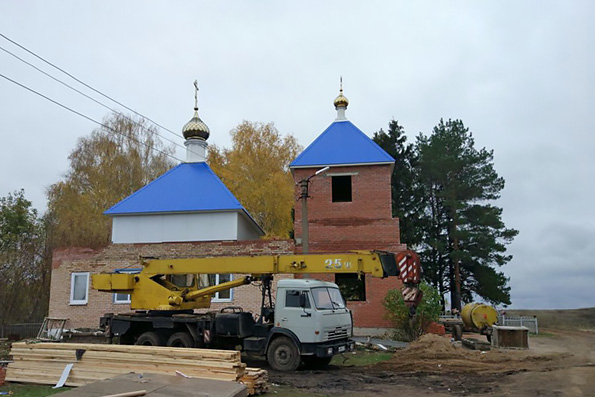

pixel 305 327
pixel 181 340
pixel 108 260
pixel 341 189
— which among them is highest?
pixel 341 189

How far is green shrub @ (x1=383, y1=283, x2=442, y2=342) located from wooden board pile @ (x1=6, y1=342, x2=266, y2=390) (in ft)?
37.7

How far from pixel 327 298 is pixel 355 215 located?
969 cm

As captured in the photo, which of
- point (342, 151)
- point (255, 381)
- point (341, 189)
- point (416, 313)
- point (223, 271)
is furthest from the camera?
point (341, 189)

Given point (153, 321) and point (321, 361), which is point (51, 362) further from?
point (321, 361)

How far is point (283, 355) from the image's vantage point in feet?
44.2

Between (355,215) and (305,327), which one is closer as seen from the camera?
(305,327)

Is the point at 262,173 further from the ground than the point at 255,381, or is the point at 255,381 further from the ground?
the point at 262,173

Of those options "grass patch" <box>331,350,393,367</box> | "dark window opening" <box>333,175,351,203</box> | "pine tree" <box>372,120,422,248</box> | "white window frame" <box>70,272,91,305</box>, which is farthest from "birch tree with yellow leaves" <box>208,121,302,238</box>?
"grass patch" <box>331,350,393,367</box>

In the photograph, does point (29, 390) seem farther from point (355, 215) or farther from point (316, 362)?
point (355, 215)

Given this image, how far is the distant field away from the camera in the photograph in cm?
3944

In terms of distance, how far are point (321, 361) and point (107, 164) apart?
1110 inches

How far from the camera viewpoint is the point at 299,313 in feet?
44.1

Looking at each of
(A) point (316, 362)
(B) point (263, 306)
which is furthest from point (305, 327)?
(B) point (263, 306)

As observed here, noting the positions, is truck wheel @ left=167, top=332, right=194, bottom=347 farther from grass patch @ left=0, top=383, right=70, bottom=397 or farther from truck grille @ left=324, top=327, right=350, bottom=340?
grass patch @ left=0, top=383, right=70, bottom=397
